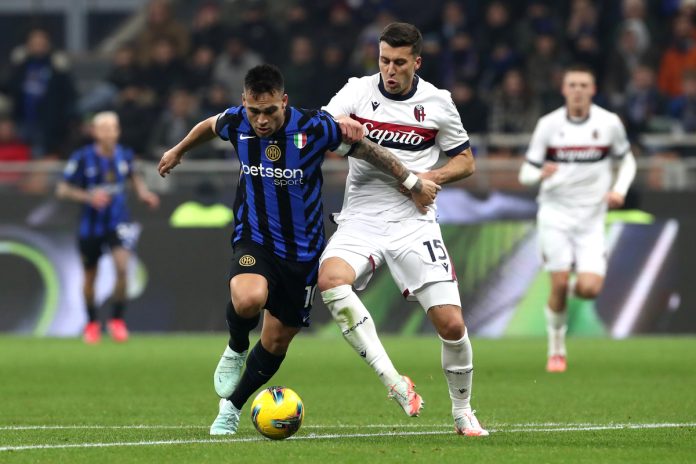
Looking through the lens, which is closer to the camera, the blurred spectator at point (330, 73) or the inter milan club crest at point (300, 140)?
the inter milan club crest at point (300, 140)

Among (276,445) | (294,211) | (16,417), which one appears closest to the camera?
(276,445)

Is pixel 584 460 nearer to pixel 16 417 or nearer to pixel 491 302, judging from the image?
pixel 16 417

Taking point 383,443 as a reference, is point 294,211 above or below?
above

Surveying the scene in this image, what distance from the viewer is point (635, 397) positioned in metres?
9.89

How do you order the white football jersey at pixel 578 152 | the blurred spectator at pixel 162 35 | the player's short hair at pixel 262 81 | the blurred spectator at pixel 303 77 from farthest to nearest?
the blurred spectator at pixel 162 35, the blurred spectator at pixel 303 77, the white football jersey at pixel 578 152, the player's short hair at pixel 262 81

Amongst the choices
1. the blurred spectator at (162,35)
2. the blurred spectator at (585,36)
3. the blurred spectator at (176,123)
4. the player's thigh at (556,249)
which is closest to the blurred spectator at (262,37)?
the blurred spectator at (162,35)

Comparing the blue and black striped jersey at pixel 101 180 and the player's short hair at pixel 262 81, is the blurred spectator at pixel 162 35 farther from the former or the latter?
the player's short hair at pixel 262 81

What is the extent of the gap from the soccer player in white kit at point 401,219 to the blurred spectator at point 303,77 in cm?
1110

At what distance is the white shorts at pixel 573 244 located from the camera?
40.5 ft

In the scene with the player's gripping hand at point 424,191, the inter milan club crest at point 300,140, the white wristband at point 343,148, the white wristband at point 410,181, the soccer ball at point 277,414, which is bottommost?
the soccer ball at point 277,414

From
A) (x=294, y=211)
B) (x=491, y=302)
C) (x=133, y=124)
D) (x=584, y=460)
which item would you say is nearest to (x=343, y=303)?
(x=294, y=211)

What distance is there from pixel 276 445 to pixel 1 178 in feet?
35.2

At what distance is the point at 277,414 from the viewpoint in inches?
292

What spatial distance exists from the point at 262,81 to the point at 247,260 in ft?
3.04
